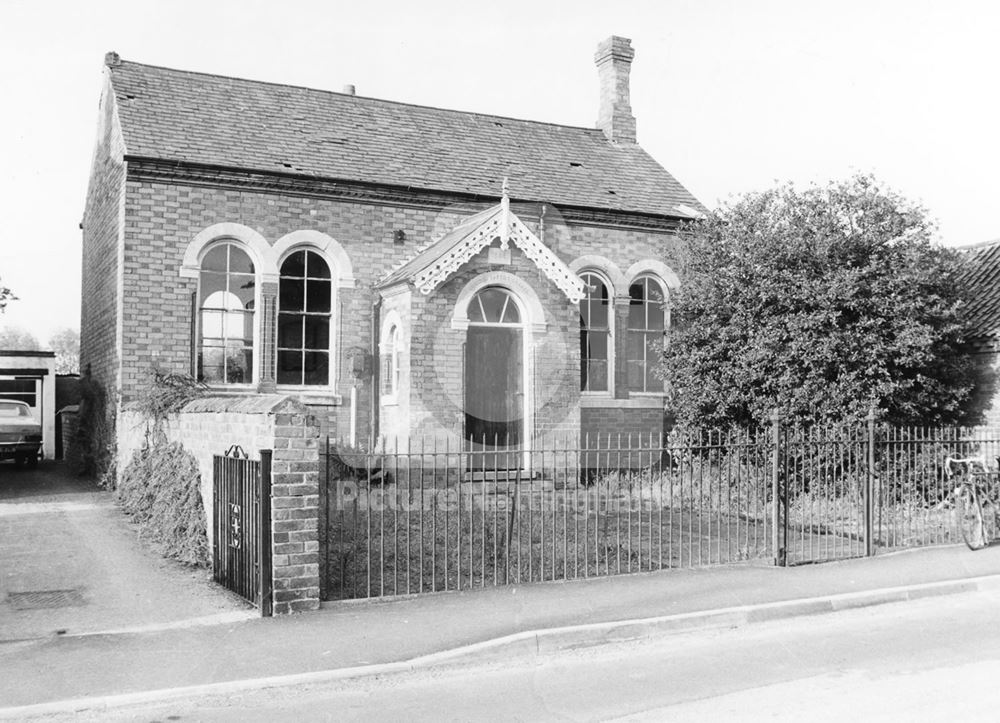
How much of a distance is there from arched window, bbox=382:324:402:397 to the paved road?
30.5ft

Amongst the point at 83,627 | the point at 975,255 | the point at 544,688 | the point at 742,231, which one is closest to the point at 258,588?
the point at 83,627

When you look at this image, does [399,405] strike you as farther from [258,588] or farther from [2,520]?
[258,588]

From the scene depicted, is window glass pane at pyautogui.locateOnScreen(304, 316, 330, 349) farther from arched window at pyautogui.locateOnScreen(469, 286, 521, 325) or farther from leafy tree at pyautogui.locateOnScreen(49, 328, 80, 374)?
leafy tree at pyautogui.locateOnScreen(49, 328, 80, 374)

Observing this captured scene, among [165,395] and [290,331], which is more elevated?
[290,331]

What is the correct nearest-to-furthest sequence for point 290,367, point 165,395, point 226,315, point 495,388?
point 165,395, point 495,388, point 226,315, point 290,367

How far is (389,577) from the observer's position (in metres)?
10.2

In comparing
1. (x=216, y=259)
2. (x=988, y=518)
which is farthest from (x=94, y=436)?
(x=988, y=518)

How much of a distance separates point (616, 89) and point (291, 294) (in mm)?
9778

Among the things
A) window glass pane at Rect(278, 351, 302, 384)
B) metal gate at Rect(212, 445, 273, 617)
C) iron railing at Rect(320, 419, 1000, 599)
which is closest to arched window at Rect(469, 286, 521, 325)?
iron railing at Rect(320, 419, 1000, 599)

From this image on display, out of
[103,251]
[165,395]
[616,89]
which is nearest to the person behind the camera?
[165,395]

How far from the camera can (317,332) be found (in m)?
17.7

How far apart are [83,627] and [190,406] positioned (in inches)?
152

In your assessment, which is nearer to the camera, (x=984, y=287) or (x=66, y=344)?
(x=984, y=287)

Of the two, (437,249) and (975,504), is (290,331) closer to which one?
(437,249)
